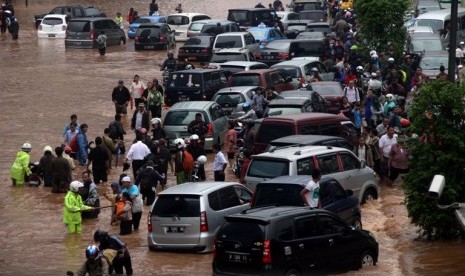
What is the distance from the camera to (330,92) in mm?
38156

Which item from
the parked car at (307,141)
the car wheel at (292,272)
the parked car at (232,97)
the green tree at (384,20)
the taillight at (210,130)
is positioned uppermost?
the green tree at (384,20)

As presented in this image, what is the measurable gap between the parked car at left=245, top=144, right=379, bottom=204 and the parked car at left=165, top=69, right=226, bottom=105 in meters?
12.4

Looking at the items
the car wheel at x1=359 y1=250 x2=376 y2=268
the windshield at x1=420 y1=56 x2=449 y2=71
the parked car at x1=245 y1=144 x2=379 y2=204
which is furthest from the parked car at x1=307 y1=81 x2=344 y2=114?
the car wheel at x1=359 y1=250 x2=376 y2=268

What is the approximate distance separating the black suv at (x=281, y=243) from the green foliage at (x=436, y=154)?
3.23 metres

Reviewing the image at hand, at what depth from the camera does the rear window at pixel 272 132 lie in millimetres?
30094

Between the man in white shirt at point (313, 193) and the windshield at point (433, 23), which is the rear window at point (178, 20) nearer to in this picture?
the windshield at point (433, 23)

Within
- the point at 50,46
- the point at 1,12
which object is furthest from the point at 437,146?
the point at 1,12

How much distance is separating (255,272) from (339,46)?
102ft

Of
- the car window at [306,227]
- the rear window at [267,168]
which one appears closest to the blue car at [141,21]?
the rear window at [267,168]

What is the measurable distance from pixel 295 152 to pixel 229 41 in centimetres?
2608

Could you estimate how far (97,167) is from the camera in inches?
1225

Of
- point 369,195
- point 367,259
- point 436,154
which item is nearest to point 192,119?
point 369,195

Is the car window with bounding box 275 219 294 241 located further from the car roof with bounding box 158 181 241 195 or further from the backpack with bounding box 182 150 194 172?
the backpack with bounding box 182 150 194 172

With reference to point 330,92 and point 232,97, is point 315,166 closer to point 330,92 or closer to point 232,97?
point 232,97
